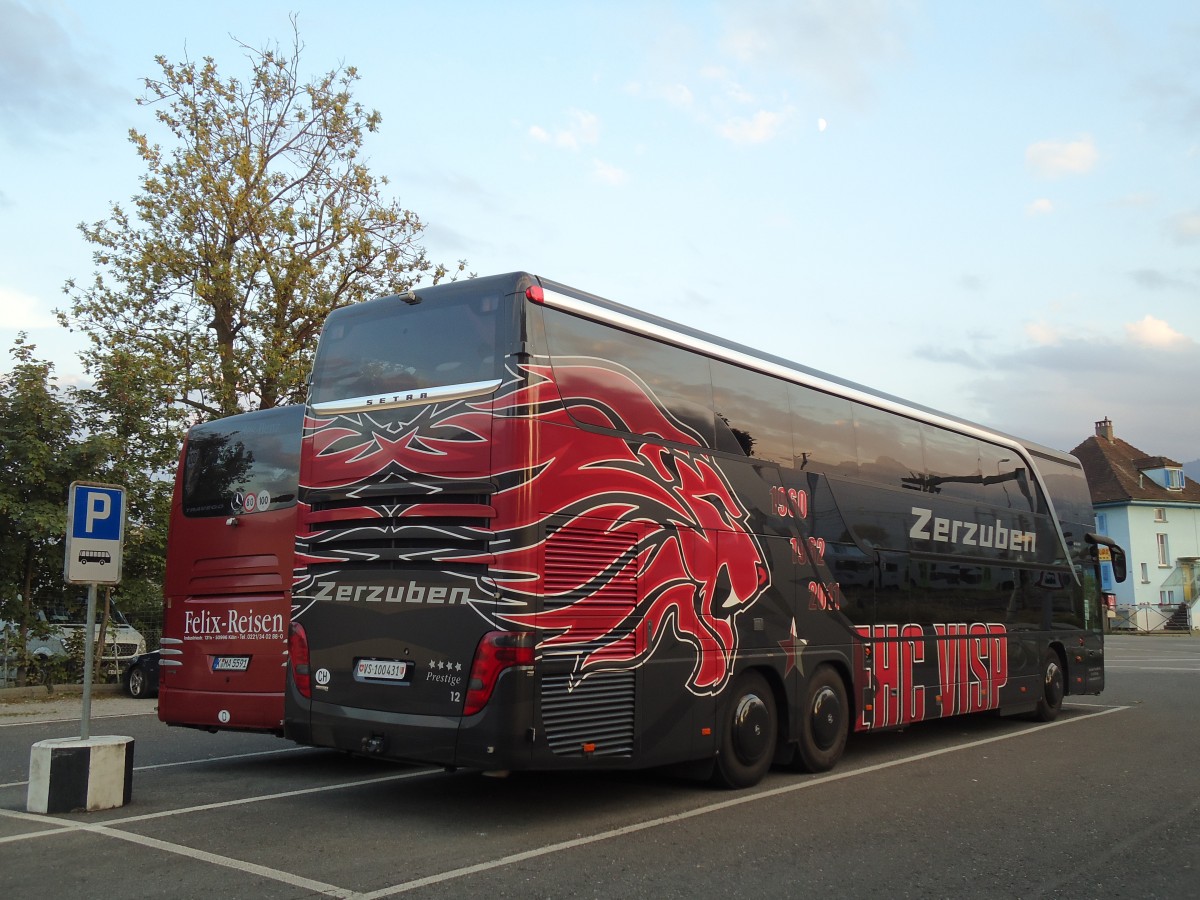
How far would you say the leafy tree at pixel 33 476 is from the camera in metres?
17.8

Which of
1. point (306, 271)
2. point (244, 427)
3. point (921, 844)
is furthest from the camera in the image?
point (306, 271)

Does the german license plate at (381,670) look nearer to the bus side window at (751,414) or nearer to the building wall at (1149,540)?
the bus side window at (751,414)

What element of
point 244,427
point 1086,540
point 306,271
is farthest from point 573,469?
point 306,271

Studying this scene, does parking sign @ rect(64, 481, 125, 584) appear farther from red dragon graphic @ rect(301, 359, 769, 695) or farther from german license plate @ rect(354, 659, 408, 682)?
german license plate @ rect(354, 659, 408, 682)

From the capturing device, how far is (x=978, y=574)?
1349 cm

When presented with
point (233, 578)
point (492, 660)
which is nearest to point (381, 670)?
point (492, 660)

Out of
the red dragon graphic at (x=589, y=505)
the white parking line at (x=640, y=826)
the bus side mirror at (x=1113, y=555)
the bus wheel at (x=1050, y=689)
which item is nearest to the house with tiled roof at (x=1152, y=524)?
the bus side mirror at (x=1113, y=555)

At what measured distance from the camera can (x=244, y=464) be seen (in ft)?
36.0

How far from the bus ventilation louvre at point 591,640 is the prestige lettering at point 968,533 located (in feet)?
17.0

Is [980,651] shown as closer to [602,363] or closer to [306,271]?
[602,363]

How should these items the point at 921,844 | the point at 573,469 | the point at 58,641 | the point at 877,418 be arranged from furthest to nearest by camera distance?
the point at 58,641 → the point at 877,418 → the point at 573,469 → the point at 921,844

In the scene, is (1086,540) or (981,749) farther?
(1086,540)

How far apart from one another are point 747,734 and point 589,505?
276 centimetres

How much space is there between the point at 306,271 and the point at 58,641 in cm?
922
